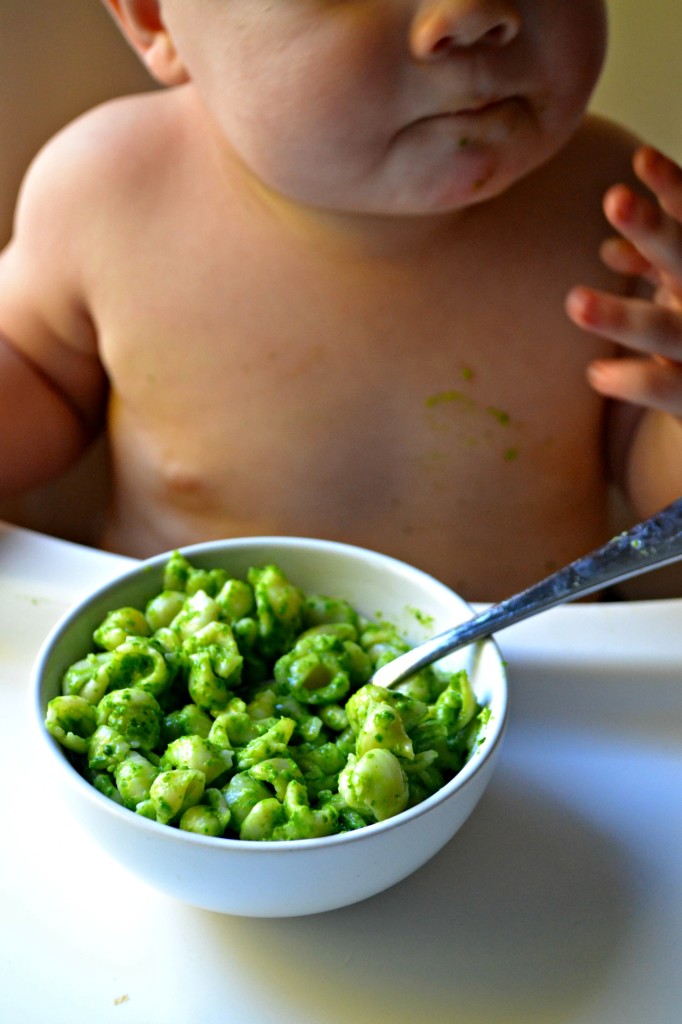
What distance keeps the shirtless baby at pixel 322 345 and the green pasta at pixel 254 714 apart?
0.89 ft

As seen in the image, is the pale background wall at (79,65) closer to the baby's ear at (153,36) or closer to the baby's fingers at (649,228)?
the baby's ear at (153,36)

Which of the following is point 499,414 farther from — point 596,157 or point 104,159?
point 104,159

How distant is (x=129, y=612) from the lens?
57 centimetres

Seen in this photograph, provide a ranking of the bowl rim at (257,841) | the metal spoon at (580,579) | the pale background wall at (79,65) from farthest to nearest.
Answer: the pale background wall at (79,65) → the metal spoon at (580,579) → the bowl rim at (257,841)

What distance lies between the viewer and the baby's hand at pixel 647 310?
25.3 inches

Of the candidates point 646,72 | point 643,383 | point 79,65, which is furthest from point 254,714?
point 646,72

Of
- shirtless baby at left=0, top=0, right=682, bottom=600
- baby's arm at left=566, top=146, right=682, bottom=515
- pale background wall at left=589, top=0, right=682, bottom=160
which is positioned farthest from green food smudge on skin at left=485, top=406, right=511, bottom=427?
pale background wall at left=589, top=0, right=682, bottom=160

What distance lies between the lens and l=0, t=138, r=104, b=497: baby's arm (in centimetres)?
88

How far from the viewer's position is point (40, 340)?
2.98ft

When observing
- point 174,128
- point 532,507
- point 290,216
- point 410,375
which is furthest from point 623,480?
point 174,128

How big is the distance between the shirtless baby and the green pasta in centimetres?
27

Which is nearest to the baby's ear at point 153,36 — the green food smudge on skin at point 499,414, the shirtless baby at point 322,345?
the shirtless baby at point 322,345

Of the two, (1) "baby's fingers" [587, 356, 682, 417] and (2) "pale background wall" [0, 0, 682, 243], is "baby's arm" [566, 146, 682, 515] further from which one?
(2) "pale background wall" [0, 0, 682, 243]

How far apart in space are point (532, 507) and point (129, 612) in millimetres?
429
